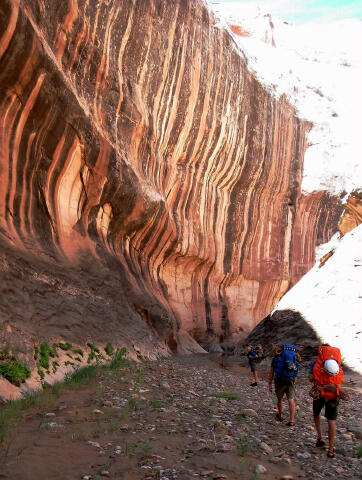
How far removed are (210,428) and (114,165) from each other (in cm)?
1558

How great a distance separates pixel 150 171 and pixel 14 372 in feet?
62.1

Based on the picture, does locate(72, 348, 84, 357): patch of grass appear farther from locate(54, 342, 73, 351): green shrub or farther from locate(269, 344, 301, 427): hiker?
locate(269, 344, 301, 427): hiker

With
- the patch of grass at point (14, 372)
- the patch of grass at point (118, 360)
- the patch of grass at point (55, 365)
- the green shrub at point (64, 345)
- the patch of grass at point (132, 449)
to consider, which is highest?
the patch of grass at point (132, 449)

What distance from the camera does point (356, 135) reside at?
42.5 m

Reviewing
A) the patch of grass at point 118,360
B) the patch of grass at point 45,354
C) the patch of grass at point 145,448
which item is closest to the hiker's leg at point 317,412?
the patch of grass at point 145,448

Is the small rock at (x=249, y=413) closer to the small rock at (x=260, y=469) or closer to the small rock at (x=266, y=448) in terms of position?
the small rock at (x=266, y=448)

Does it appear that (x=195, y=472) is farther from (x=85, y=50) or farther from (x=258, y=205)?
(x=258, y=205)

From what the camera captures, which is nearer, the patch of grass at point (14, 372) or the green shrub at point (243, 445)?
the green shrub at point (243, 445)

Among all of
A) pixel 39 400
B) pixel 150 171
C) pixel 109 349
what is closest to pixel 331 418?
pixel 39 400

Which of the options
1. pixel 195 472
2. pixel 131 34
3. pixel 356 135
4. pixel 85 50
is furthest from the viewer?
pixel 356 135

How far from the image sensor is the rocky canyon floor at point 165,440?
4430mm

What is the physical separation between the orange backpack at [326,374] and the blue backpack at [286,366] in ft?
3.83

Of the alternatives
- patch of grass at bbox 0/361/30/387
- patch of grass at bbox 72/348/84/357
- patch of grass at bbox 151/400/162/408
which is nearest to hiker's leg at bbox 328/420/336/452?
patch of grass at bbox 151/400/162/408

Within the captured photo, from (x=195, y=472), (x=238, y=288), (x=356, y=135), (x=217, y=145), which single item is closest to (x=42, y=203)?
(x=195, y=472)
